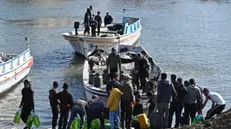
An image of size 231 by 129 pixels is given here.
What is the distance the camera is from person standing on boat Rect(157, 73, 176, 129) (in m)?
13.6

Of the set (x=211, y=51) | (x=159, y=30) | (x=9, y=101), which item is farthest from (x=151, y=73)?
(x=159, y=30)

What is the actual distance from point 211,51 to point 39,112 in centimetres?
1706

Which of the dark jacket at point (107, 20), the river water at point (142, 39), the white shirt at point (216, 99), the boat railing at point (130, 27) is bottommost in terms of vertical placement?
the river water at point (142, 39)

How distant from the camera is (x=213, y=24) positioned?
46.6 m

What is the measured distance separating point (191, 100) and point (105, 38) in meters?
14.3

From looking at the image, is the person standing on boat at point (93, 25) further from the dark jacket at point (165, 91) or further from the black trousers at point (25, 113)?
the dark jacket at point (165, 91)

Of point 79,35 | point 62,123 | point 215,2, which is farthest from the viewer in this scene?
point 215,2

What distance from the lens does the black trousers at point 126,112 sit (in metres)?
14.1

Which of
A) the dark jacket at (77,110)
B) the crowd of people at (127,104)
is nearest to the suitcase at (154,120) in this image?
the crowd of people at (127,104)

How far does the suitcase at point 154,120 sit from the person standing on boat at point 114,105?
2.97ft

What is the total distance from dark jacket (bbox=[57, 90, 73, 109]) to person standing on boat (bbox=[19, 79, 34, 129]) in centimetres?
85

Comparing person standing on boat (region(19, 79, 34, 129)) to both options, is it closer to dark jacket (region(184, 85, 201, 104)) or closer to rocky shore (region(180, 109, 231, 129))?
dark jacket (region(184, 85, 201, 104))

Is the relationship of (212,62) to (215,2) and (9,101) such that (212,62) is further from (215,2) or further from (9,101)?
(215,2)

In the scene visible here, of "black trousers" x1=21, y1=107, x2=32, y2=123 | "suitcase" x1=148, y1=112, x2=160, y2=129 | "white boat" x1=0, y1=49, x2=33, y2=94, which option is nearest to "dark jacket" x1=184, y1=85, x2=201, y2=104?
"suitcase" x1=148, y1=112, x2=160, y2=129
